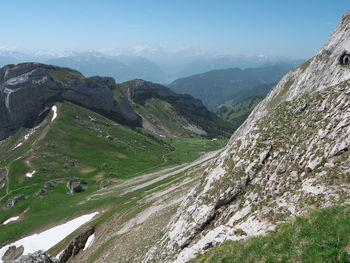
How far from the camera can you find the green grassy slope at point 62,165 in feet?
298

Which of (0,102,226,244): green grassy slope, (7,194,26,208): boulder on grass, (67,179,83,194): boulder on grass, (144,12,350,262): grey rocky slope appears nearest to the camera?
(144,12,350,262): grey rocky slope

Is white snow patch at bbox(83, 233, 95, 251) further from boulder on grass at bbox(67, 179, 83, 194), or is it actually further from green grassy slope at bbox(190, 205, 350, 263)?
boulder on grass at bbox(67, 179, 83, 194)

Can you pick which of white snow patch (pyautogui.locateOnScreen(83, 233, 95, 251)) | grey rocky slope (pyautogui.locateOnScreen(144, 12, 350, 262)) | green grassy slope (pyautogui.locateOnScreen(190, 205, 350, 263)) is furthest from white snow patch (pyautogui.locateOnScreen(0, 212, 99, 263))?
green grassy slope (pyautogui.locateOnScreen(190, 205, 350, 263))

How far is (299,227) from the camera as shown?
1240 centimetres

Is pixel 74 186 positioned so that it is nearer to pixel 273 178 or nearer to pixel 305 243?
pixel 273 178

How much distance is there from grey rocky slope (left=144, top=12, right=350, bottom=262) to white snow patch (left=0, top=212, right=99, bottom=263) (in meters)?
50.4

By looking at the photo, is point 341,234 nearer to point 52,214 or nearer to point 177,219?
point 177,219

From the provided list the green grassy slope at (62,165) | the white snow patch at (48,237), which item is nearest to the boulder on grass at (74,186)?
the green grassy slope at (62,165)

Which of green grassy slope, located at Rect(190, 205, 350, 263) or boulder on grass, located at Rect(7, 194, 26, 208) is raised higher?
green grassy slope, located at Rect(190, 205, 350, 263)

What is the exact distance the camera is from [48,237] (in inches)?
2753

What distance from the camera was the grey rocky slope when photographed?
1848 cm

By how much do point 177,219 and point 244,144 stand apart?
1411 cm

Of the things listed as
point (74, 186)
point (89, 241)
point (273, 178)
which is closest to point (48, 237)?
point (89, 241)

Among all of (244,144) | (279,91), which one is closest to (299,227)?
(244,144)
